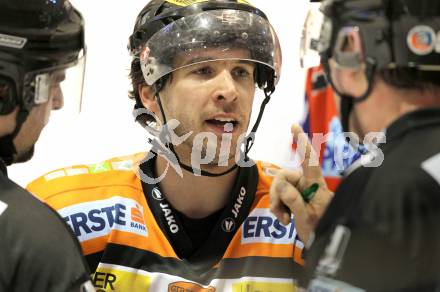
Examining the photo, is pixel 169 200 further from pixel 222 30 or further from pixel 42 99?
pixel 42 99

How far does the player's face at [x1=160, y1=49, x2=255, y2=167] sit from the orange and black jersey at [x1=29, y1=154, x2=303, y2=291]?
167 millimetres

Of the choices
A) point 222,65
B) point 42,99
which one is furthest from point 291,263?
point 42,99

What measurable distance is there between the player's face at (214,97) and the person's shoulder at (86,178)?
184 millimetres

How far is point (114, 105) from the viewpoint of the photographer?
3396mm

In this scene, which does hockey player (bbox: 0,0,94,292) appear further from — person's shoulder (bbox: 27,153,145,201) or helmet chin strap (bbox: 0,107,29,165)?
person's shoulder (bbox: 27,153,145,201)

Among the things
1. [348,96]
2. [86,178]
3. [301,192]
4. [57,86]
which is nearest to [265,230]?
[301,192]

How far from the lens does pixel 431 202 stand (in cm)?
130

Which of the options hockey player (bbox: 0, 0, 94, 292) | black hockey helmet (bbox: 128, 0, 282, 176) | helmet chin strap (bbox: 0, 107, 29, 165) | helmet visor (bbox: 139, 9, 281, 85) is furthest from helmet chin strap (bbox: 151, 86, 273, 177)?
helmet chin strap (bbox: 0, 107, 29, 165)

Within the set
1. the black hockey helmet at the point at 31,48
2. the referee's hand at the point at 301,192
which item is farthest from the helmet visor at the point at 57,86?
the referee's hand at the point at 301,192

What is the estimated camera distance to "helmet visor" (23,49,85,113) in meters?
1.75

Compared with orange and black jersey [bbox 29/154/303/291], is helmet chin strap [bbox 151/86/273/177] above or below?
above

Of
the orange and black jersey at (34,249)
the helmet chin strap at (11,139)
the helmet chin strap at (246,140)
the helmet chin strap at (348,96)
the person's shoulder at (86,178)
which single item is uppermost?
the helmet chin strap at (348,96)

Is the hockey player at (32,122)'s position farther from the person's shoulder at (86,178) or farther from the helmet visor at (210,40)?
the person's shoulder at (86,178)

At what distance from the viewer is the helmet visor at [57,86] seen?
175cm
